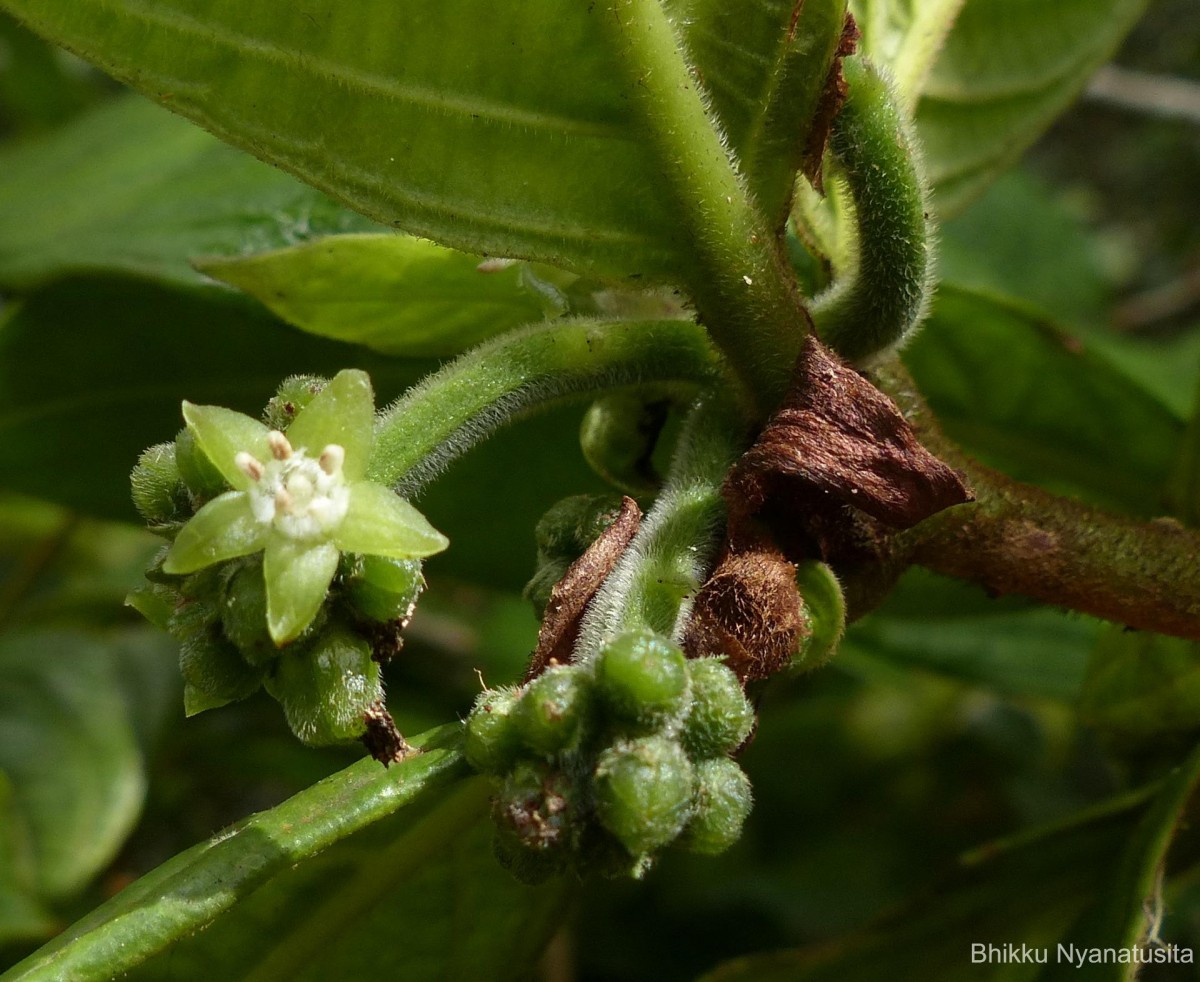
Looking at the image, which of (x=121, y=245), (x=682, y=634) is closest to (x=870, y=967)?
(x=682, y=634)

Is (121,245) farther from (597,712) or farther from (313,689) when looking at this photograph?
(597,712)

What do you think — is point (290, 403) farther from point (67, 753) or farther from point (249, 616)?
point (67, 753)

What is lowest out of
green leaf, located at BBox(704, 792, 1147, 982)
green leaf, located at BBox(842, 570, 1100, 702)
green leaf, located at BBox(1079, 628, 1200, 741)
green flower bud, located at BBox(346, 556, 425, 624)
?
green leaf, located at BBox(842, 570, 1100, 702)

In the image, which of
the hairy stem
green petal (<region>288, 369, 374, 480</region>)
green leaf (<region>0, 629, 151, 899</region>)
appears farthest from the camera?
green leaf (<region>0, 629, 151, 899</region>)

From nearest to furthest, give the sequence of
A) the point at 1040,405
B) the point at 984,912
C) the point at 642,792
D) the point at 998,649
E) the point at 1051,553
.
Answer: the point at 642,792 < the point at 1051,553 < the point at 984,912 < the point at 1040,405 < the point at 998,649

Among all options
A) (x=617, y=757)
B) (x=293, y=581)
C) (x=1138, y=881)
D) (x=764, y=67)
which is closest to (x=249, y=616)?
(x=293, y=581)

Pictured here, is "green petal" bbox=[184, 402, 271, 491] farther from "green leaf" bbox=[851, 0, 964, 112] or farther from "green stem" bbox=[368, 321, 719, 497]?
"green leaf" bbox=[851, 0, 964, 112]

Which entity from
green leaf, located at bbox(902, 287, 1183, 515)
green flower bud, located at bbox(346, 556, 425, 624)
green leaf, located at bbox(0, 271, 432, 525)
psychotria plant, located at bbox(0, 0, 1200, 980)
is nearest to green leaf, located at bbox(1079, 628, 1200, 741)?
psychotria plant, located at bbox(0, 0, 1200, 980)
